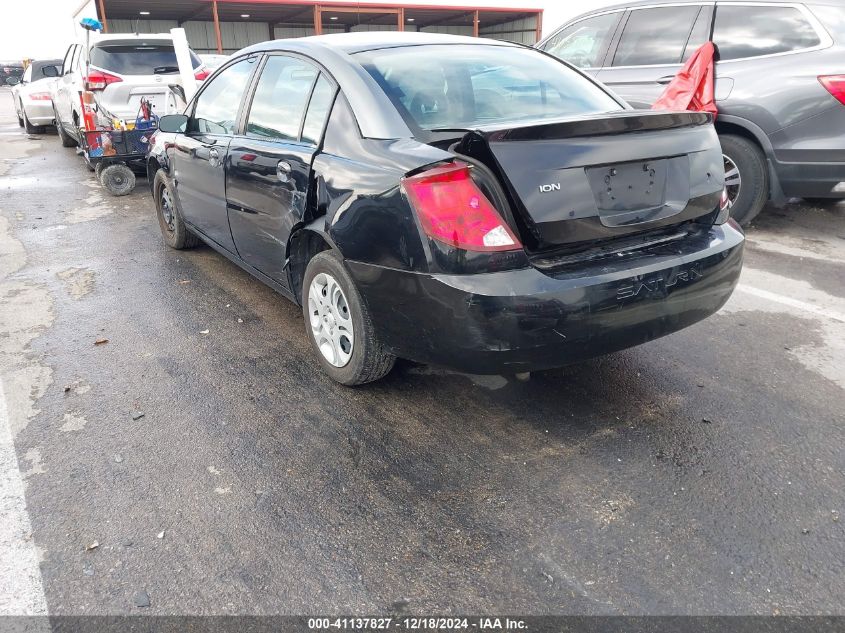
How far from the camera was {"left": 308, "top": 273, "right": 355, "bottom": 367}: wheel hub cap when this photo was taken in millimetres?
3162

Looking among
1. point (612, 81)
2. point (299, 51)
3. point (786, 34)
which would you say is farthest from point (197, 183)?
point (786, 34)

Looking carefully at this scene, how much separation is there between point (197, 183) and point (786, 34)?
492cm

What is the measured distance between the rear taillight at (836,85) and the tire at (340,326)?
14.1ft

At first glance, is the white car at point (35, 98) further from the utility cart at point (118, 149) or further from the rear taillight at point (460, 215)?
the rear taillight at point (460, 215)

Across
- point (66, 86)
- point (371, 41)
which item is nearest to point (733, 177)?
point (371, 41)

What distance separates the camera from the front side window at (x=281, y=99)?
11.1ft

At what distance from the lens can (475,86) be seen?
3264mm

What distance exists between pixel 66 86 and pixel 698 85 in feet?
31.2

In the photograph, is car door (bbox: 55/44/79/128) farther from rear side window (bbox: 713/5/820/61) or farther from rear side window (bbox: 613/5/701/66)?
rear side window (bbox: 713/5/820/61)

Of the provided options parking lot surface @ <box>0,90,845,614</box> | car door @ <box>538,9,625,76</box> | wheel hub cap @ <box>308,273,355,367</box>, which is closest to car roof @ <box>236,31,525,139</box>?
wheel hub cap @ <box>308,273,355,367</box>

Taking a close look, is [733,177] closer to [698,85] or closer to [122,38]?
[698,85]

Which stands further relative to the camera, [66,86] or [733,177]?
[66,86]

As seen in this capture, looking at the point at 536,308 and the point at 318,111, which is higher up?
the point at 318,111

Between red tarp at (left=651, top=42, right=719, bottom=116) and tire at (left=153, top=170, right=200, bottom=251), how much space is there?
434 centimetres
